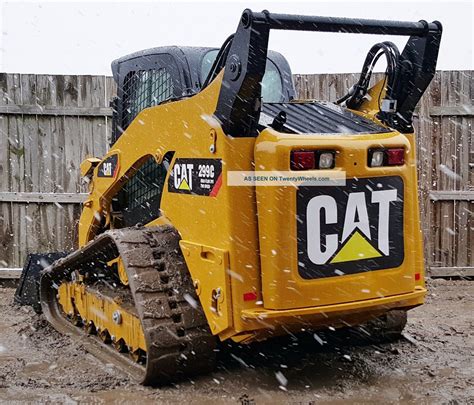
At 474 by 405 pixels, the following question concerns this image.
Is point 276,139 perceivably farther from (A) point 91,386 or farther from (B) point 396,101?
(A) point 91,386

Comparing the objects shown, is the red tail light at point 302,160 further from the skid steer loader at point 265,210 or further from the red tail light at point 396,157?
the red tail light at point 396,157

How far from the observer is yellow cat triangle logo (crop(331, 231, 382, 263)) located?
4195 millimetres

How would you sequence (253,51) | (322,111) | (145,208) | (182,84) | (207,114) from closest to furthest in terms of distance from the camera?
(253,51)
(207,114)
(322,111)
(182,84)
(145,208)

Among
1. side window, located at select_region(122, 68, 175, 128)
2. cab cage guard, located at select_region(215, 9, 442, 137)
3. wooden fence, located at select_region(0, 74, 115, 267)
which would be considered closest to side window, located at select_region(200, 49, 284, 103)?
side window, located at select_region(122, 68, 175, 128)

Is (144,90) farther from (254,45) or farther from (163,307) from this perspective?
(163,307)

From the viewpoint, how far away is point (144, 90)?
562cm

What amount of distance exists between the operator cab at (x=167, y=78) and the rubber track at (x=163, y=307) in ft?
3.21

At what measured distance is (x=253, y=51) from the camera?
4.00 metres

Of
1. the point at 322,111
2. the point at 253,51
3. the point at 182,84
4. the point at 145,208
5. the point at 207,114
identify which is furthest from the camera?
the point at 145,208

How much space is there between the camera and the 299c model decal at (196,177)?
13.9ft

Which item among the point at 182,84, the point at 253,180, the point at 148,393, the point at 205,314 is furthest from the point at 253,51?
the point at 148,393

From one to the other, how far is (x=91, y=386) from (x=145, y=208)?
4.75ft

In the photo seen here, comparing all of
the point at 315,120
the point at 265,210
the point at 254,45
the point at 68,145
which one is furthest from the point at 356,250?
the point at 68,145

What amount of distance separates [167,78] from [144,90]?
357mm
